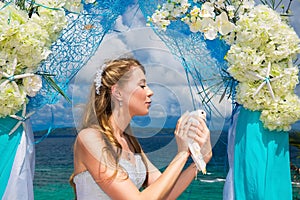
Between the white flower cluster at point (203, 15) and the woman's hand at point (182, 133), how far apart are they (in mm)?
590

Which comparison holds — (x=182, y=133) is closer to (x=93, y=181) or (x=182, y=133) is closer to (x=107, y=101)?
(x=107, y=101)

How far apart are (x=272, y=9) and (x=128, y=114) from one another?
3.25 ft

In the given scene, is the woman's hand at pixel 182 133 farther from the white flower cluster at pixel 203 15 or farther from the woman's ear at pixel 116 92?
the white flower cluster at pixel 203 15

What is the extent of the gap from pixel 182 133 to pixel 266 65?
640 mm

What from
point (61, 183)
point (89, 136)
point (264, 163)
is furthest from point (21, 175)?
point (61, 183)

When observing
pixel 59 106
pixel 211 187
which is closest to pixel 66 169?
pixel 211 187

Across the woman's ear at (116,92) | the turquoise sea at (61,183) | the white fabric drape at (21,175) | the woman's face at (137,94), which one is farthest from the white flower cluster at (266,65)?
the turquoise sea at (61,183)

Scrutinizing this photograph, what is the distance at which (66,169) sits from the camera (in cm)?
2408

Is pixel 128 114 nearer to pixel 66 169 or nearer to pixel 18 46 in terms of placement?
pixel 18 46

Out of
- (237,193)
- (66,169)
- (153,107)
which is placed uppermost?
(153,107)

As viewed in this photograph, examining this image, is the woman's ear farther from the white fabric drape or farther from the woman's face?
the white fabric drape

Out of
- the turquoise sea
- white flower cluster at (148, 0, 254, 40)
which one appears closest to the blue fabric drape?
white flower cluster at (148, 0, 254, 40)

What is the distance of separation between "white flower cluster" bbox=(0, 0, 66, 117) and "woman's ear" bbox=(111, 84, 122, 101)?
412 millimetres

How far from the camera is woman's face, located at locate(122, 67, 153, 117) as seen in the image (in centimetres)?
247
